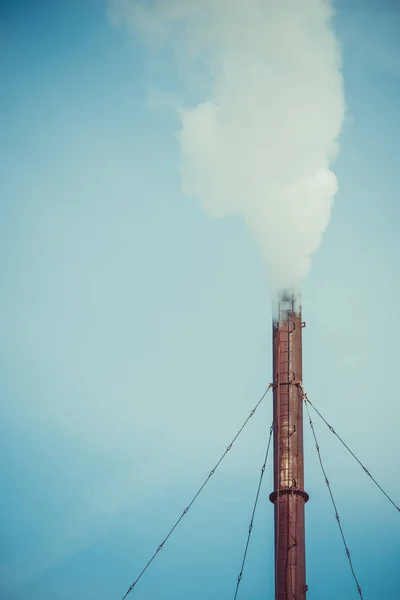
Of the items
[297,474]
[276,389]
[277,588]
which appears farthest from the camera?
[276,389]

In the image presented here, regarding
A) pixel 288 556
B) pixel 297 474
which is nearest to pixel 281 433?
pixel 297 474

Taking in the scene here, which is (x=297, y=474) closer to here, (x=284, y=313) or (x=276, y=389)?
(x=276, y=389)

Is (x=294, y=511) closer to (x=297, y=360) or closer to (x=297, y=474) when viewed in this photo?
(x=297, y=474)

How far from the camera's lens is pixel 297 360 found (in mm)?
17969

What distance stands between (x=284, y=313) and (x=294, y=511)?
16.9ft

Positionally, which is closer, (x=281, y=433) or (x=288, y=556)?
(x=288, y=556)

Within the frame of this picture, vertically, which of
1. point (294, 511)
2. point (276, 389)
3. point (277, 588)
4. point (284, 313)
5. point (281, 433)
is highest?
point (284, 313)

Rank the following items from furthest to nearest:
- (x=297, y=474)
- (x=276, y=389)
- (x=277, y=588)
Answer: (x=276, y=389) < (x=297, y=474) < (x=277, y=588)

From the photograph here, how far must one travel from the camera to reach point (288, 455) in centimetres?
1677

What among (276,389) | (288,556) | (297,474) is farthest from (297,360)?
(288,556)

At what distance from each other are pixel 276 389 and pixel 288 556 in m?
4.07

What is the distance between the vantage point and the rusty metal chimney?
15617 mm

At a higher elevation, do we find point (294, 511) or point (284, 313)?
point (284, 313)

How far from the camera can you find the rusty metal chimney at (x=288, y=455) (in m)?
15.6
